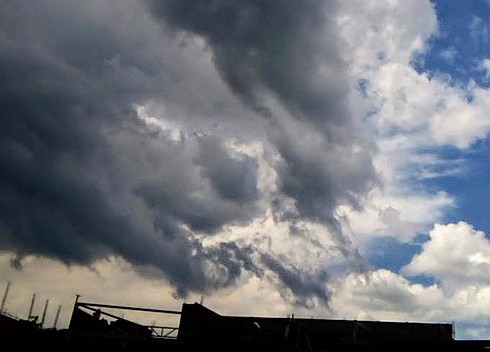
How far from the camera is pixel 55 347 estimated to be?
1877 centimetres

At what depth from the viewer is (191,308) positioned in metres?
30.4

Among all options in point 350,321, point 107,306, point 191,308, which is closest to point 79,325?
point 107,306

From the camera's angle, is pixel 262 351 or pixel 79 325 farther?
pixel 79 325

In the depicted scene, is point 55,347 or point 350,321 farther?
point 350,321

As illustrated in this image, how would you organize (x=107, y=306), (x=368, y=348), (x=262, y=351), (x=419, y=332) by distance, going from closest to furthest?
1. (x=368, y=348)
2. (x=262, y=351)
3. (x=107, y=306)
4. (x=419, y=332)

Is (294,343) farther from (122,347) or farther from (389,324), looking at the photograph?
(389,324)

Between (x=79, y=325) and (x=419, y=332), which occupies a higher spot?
(x=419, y=332)

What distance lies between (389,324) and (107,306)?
2734 centimetres

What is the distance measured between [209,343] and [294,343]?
3075 mm

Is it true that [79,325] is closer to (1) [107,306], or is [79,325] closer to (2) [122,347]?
(1) [107,306]

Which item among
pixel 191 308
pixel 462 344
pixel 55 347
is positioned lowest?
pixel 55 347

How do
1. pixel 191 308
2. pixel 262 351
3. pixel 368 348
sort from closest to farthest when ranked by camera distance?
pixel 368 348 → pixel 262 351 → pixel 191 308

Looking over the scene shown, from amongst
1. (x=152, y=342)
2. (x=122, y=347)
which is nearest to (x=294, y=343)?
(x=152, y=342)

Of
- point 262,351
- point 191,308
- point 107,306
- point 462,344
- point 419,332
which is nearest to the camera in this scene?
point 462,344
